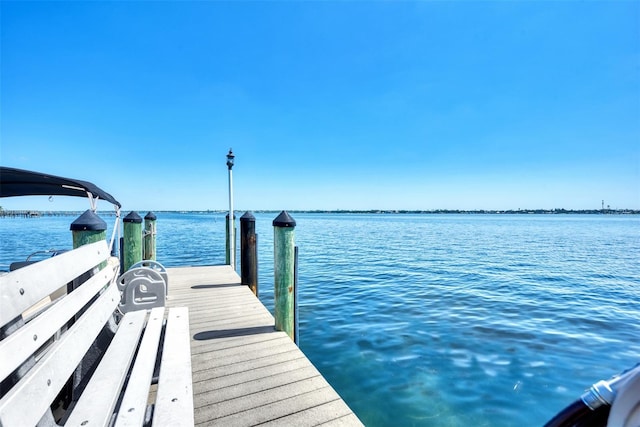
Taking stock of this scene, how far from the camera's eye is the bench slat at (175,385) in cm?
146

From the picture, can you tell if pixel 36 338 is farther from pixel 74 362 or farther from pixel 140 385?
pixel 140 385

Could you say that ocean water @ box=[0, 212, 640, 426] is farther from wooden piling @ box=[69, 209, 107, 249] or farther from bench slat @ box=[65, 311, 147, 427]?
wooden piling @ box=[69, 209, 107, 249]

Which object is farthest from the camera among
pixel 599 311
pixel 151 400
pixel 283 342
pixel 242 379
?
pixel 599 311

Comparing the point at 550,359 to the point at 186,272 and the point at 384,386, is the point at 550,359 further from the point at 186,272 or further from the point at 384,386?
the point at 186,272

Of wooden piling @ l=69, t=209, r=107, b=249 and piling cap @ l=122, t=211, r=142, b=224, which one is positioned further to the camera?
piling cap @ l=122, t=211, r=142, b=224

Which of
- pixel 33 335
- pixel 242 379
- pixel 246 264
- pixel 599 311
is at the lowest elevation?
pixel 599 311

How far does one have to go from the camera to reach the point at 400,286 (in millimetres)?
9070

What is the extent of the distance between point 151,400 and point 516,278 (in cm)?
1155

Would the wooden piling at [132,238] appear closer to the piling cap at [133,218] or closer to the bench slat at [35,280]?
the piling cap at [133,218]

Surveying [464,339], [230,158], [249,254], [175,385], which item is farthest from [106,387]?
[230,158]

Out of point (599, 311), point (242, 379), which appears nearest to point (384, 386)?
point (242, 379)

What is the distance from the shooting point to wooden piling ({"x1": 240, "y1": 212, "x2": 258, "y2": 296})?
644 cm

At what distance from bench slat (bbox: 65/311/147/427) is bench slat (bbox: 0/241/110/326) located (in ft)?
1.80

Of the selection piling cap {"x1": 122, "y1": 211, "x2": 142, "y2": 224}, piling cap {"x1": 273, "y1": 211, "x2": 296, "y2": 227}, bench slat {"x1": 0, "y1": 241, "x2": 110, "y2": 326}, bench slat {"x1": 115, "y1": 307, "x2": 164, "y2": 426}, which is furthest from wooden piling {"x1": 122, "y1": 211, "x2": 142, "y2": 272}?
bench slat {"x1": 0, "y1": 241, "x2": 110, "y2": 326}
